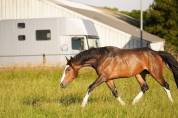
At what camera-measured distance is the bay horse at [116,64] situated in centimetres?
1374

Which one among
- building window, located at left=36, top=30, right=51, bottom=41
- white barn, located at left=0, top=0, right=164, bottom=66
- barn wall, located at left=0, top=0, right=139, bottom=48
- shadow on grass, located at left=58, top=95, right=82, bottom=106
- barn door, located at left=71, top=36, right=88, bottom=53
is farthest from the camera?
barn wall, located at left=0, top=0, right=139, bottom=48

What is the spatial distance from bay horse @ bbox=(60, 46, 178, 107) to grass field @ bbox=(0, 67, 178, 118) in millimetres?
496

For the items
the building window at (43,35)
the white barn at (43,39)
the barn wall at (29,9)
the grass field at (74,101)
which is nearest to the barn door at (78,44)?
the white barn at (43,39)

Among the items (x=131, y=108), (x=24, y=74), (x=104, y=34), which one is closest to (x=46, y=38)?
(x=24, y=74)

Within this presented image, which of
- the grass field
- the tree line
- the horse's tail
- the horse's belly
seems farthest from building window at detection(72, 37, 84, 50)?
the tree line

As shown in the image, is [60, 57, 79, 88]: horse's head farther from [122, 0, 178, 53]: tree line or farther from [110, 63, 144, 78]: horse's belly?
[122, 0, 178, 53]: tree line

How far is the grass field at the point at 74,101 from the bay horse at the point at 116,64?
1.63 ft

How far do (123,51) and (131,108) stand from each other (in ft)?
7.74

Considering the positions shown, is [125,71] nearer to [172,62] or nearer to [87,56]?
[87,56]

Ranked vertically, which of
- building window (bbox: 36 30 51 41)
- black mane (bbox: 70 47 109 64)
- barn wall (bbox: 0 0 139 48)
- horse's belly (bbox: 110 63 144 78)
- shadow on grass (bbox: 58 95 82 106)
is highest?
barn wall (bbox: 0 0 139 48)

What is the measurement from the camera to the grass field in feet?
37.6

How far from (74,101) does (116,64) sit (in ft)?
5.17

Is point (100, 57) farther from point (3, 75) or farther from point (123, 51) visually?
point (3, 75)

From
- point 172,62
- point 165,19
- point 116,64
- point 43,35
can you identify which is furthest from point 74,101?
point 165,19
